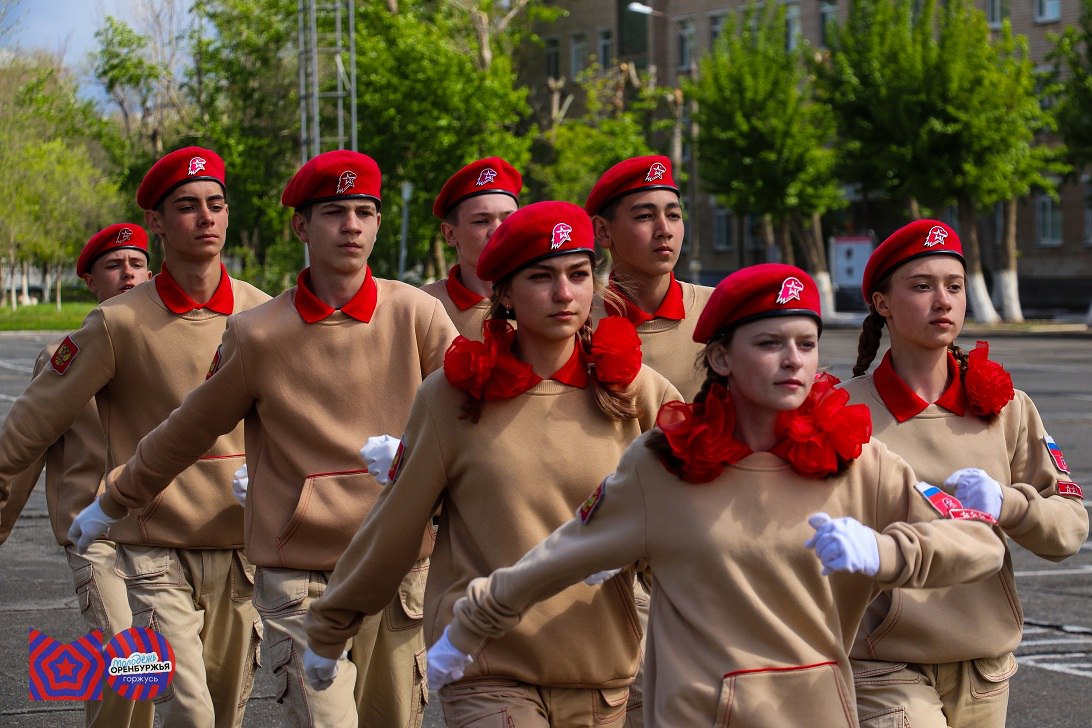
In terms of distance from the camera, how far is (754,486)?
373cm

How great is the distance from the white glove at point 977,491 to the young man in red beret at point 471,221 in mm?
2767

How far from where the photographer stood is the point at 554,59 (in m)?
67.0

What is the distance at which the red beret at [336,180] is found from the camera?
5602 millimetres

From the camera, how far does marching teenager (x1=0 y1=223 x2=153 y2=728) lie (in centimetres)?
639

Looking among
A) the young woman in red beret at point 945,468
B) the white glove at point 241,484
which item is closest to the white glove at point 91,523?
the white glove at point 241,484

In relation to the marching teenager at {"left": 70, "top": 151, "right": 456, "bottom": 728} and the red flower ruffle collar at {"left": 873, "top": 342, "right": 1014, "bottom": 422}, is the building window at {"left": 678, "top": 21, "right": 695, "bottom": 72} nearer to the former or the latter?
the marching teenager at {"left": 70, "top": 151, "right": 456, "bottom": 728}

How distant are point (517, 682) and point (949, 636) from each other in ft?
3.87

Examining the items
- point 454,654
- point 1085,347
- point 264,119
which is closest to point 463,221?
point 454,654

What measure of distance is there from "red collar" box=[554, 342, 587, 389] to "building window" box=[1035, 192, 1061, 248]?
48531 millimetres

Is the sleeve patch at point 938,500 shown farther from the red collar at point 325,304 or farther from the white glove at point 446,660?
the red collar at point 325,304

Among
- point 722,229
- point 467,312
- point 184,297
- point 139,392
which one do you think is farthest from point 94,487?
point 722,229

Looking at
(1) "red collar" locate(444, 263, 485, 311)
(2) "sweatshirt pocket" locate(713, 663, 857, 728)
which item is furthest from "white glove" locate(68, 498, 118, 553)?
(2) "sweatshirt pocket" locate(713, 663, 857, 728)

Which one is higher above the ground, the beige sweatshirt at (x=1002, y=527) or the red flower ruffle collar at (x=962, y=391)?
the red flower ruffle collar at (x=962, y=391)

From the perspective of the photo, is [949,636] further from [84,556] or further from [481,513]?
[84,556]
